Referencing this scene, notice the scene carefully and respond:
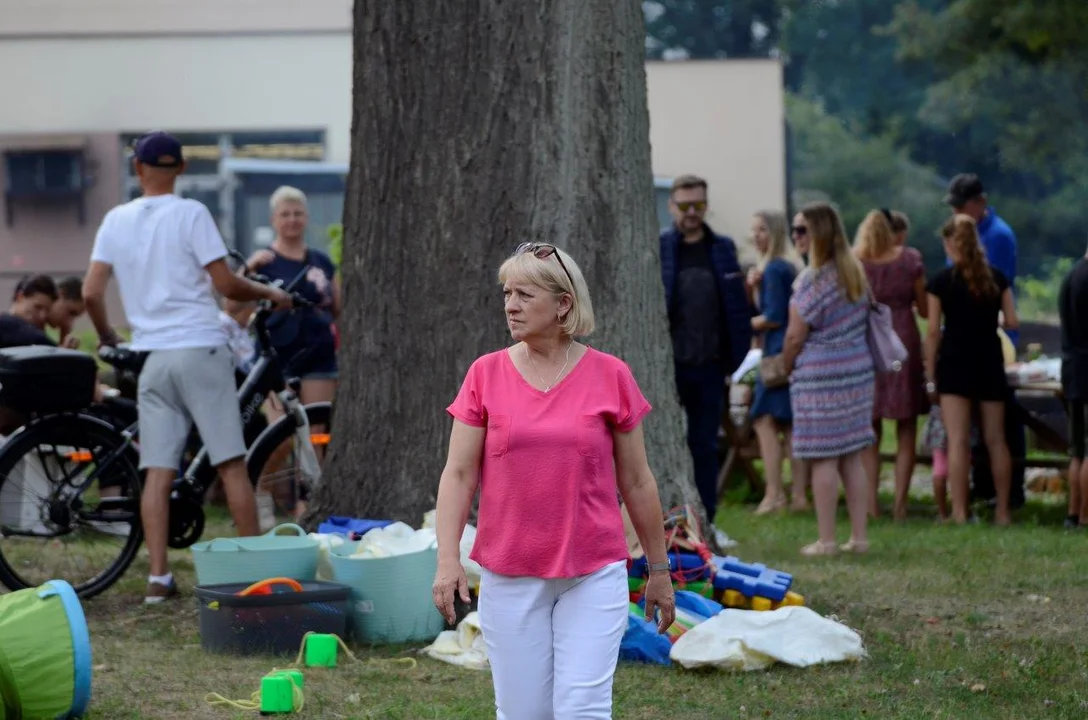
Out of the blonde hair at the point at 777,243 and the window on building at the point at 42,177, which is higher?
the window on building at the point at 42,177

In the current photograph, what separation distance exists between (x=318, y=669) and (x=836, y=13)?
178ft

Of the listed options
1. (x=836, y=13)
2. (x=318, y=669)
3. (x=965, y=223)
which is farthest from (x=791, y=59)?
(x=318, y=669)

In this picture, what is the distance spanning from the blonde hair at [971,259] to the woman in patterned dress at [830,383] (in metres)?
1.21

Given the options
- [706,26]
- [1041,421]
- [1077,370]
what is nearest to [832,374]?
[1077,370]

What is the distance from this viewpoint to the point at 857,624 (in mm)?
6738

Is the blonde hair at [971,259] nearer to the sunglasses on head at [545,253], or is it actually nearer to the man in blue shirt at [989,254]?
the man in blue shirt at [989,254]

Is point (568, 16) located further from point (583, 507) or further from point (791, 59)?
point (791, 59)

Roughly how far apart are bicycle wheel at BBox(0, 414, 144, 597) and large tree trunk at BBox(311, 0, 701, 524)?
3.04 feet

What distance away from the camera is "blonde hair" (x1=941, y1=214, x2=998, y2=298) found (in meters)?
9.82

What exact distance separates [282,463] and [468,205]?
6.37 feet

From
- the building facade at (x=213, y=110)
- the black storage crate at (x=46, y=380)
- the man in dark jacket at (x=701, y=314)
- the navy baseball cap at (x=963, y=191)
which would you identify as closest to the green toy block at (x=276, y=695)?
the black storage crate at (x=46, y=380)

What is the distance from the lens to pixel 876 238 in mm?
10289

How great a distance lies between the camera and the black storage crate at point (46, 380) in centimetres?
717

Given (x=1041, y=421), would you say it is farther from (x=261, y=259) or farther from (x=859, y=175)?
(x=859, y=175)
